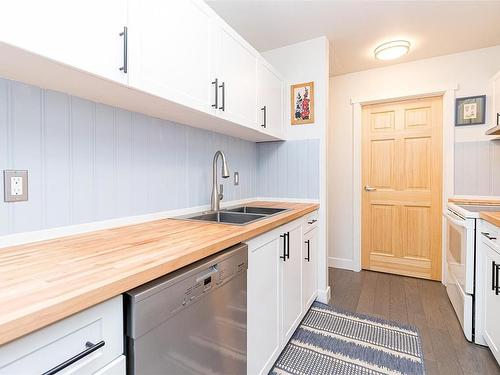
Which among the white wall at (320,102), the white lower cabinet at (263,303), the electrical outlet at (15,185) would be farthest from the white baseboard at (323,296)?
the electrical outlet at (15,185)

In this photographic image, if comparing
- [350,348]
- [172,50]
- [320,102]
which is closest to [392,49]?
[320,102]

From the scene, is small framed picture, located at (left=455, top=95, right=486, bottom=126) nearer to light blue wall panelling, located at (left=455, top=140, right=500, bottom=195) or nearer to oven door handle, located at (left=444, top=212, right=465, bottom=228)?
light blue wall panelling, located at (left=455, top=140, right=500, bottom=195)

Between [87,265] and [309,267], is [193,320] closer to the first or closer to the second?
[87,265]

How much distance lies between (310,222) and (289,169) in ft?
2.04

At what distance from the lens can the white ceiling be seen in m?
1.99

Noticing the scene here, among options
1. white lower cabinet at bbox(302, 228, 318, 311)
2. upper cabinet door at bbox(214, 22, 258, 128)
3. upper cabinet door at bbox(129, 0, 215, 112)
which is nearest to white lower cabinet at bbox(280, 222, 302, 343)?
white lower cabinet at bbox(302, 228, 318, 311)

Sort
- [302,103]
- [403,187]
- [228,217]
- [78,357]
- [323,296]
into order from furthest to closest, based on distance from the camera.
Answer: [403,187]
[302,103]
[323,296]
[228,217]
[78,357]

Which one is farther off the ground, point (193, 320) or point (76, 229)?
point (76, 229)

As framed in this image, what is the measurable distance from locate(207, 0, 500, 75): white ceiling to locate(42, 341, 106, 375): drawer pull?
2.16 metres

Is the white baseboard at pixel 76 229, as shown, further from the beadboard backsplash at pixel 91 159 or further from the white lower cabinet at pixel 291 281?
the white lower cabinet at pixel 291 281

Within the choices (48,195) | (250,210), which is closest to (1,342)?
(48,195)

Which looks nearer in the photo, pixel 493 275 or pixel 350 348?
pixel 493 275

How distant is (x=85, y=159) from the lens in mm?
1183

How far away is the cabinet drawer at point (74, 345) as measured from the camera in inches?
19.3
